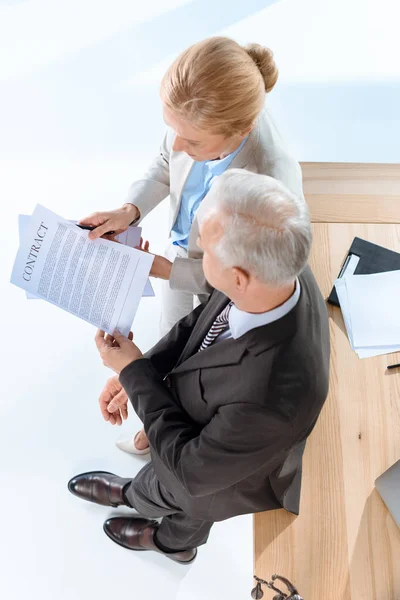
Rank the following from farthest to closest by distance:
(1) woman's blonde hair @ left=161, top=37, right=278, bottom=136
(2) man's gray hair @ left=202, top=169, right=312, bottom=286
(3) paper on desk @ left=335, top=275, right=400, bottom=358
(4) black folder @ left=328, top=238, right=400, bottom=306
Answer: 1. (4) black folder @ left=328, top=238, right=400, bottom=306
2. (3) paper on desk @ left=335, top=275, right=400, bottom=358
3. (1) woman's blonde hair @ left=161, top=37, right=278, bottom=136
4. (2) man's gray hair @ left=202, top=169, right=312, bottom=286

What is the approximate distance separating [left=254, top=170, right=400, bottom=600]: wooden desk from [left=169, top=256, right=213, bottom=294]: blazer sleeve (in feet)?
1.30

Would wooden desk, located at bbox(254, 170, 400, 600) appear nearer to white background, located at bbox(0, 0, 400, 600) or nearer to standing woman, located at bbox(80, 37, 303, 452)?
standing woman, located at bbox(80, 37, 303, 452)

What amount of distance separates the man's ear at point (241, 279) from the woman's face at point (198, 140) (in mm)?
425

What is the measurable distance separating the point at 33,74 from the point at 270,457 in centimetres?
267

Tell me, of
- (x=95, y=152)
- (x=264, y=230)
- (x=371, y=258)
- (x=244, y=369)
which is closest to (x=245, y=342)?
(x=244, y=369)

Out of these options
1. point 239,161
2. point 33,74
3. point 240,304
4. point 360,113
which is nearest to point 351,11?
point 360,113

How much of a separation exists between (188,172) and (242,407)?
2.45 feet

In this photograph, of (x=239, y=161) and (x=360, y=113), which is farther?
(x=360, y=113)

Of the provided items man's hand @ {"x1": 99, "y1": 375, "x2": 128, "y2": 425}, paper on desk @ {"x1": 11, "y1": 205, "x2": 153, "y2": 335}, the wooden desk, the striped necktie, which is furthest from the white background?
the striped necktie

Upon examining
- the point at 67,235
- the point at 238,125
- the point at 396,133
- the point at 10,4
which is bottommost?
the point at 67,235

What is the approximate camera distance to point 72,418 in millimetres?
2285

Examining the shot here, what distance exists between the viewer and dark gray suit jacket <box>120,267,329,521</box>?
1106mm

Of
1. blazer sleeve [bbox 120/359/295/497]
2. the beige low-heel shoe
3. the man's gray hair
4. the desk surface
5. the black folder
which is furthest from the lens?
the beige low-heel shoe

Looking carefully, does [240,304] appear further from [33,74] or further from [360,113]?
[33,74]
